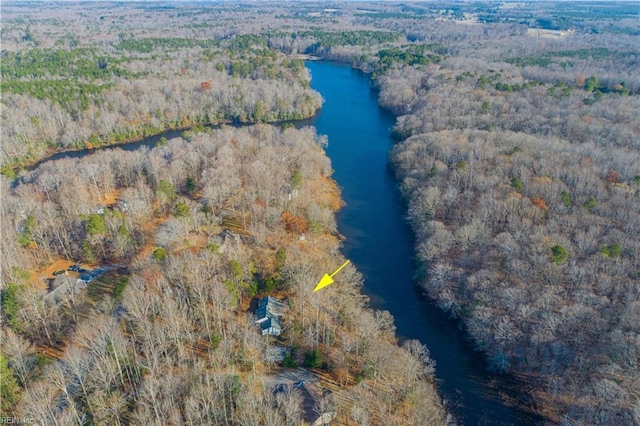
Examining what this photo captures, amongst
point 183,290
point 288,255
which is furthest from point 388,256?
point 183,290

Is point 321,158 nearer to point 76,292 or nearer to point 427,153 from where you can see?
point 427,153

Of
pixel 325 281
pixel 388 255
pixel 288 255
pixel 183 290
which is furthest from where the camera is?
pixel 388 255

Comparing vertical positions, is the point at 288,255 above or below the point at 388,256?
above

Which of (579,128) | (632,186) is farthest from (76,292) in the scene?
(579,128)

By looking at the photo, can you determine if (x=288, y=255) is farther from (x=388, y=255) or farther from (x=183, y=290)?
(x=388, y=255)

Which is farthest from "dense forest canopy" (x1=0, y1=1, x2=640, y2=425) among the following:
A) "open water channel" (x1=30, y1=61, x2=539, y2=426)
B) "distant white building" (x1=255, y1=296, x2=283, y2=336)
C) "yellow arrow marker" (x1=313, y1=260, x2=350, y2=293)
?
"open water channel" (x1=30, y1=61, x2=539, y2=426)

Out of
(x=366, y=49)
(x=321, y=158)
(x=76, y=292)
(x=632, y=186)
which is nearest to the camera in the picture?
(x=76, y=292)

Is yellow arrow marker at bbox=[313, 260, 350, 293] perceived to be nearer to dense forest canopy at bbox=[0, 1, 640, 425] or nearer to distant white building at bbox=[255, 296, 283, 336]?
dense forest canopy at bbox=[0, 1, 640, 425]

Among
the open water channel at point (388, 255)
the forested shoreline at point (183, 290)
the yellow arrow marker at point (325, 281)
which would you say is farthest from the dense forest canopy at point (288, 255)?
the open water channel at point (388, 255)

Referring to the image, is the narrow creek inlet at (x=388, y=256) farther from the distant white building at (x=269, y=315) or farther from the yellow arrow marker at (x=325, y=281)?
the distant white building at (x=269, y=315)
